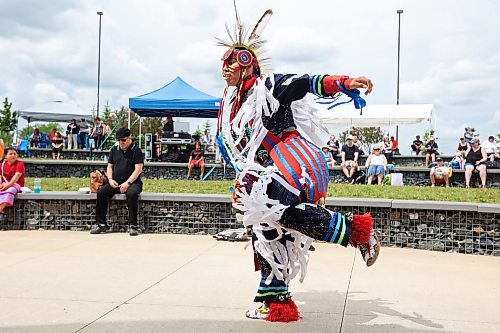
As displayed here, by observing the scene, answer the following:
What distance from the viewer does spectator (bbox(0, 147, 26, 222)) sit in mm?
7570

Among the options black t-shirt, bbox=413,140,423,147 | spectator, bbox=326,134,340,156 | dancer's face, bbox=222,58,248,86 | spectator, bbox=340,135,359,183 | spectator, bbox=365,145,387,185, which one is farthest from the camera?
black t-shirt, bbox=413,140,423,147

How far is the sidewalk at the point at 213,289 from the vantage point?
12.0 feet

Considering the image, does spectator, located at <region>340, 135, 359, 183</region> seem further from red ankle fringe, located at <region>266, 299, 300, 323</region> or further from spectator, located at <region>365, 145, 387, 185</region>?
red ankle fringe, located at <region>266, 299, 300, 323</region>

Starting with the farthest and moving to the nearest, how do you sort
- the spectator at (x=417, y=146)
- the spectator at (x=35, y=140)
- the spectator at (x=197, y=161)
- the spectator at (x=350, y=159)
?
the spectator at (x=35, y=140) < the spectator at (x=417, y=146) < the spectator at (x=197, y=161) < the spectator at (x=350, y=159)

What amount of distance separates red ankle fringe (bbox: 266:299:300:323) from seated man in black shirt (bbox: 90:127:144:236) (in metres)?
4.00

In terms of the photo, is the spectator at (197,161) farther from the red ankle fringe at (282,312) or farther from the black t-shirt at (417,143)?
the red ankle fringe at (282,312)

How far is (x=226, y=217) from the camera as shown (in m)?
7.37

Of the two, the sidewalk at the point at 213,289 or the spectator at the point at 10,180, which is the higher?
the spectator at the point at 10,180

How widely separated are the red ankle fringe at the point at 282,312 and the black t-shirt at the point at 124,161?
4.50 meters

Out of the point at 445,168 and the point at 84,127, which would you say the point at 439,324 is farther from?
the point at 84,127

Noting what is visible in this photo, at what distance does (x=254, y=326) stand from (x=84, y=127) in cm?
2253

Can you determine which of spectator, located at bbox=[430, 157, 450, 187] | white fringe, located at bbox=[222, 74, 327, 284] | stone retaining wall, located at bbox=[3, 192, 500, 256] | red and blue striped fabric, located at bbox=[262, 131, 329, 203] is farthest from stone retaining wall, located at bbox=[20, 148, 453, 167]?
red and blue striped fabric, located at bbox=[262, 131, 329, 203]

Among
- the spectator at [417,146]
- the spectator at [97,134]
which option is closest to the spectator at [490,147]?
the spectator at [417,146]

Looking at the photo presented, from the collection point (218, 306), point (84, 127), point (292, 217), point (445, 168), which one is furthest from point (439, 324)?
point (84, 127)
